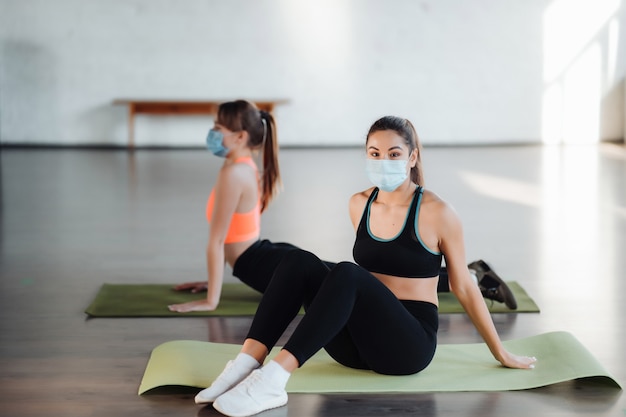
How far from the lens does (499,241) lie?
502cm

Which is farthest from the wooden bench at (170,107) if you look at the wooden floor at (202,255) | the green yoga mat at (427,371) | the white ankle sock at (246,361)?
the white ankle sock at (246,361)

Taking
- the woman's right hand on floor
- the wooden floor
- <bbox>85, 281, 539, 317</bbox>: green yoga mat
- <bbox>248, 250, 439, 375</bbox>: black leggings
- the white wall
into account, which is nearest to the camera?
<bbox>248, 250, 439, 375</bbox>: black leggings

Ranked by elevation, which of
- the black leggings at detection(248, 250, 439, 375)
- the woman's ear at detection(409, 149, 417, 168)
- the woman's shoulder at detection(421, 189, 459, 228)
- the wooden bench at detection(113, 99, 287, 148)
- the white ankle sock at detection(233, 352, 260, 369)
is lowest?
the white ankle sock at detection(233, 352, 260, 369)

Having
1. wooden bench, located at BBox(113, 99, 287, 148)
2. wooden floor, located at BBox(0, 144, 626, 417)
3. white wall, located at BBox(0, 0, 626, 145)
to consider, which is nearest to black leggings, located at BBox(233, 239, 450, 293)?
wooden floor, located at BBox(0, 144, 626, 417)

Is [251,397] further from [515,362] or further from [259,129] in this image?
[259,129]

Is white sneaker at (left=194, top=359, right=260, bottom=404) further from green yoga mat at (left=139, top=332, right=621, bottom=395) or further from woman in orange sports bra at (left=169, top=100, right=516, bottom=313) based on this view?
woman in orange sports bra at (left=169, top=100, right=516, bottom=313)

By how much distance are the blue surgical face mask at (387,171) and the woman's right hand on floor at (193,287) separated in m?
1.47

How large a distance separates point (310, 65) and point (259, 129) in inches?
282

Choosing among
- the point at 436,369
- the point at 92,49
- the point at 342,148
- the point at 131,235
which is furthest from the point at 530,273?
the point at 92,49

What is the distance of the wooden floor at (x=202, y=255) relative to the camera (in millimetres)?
2523

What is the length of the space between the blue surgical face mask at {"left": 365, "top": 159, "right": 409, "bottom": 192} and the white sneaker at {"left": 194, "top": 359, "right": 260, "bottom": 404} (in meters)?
0.63

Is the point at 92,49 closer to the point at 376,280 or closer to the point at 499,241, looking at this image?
the point at 499,241

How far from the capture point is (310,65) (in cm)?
1059

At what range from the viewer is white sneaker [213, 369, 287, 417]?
7.73ft
